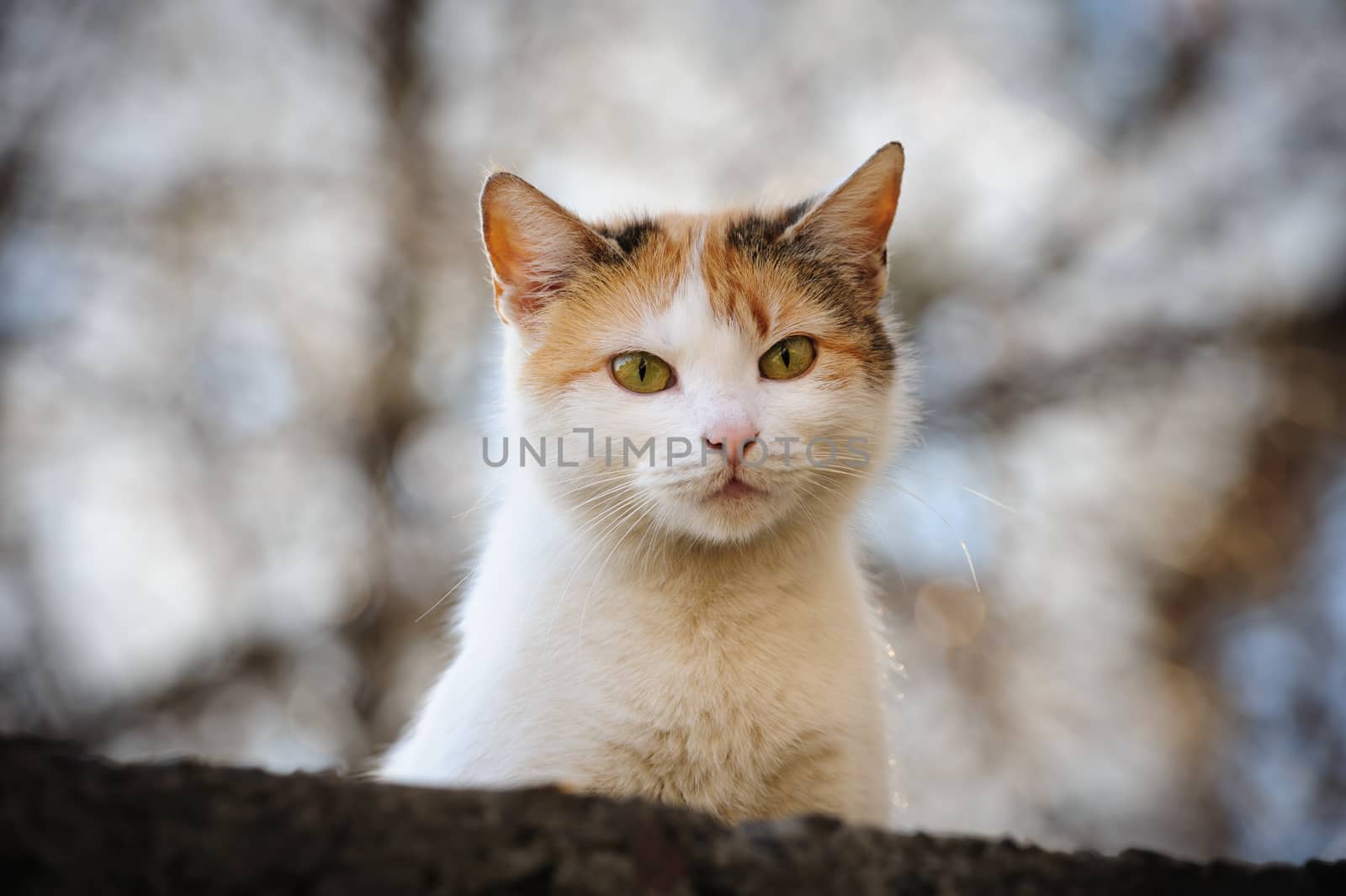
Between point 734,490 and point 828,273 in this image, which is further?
point 828,273

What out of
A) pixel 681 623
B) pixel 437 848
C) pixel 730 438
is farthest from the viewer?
pixel 681 623

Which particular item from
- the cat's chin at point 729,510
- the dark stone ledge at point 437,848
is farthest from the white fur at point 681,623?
the dark stone ledge at point 437,848

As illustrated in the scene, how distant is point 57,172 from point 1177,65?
4.95 metres

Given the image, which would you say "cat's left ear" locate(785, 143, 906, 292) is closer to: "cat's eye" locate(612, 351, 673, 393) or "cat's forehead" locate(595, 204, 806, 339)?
"cat's forehead" locate(595, 204, 806, 339)

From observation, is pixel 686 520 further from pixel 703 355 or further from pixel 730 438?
pixel 703 355

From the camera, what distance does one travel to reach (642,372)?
1707 mm

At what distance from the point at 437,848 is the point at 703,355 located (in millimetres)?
964

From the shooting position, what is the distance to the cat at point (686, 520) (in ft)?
4.94

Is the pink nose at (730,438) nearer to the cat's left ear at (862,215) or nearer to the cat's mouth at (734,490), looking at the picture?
the cat's mouth at (734,490)

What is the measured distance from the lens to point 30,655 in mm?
3543

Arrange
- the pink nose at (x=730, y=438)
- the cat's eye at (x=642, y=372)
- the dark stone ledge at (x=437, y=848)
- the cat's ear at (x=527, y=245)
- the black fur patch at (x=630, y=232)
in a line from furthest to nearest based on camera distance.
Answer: the black fur patch at (x=630, y=232) < the cat's ear at (x=527, y=245) < the cat's eye at (x=642, y=372) < the pink nose at (x=730, y=438) < the dark stone ledge at (x=437, y=848)

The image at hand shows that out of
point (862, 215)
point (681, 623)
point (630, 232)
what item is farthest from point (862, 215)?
point (681, 623)

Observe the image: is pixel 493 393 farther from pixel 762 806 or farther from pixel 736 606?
pixel 762 806

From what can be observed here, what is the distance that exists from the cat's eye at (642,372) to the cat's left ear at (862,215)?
44 centimetres
